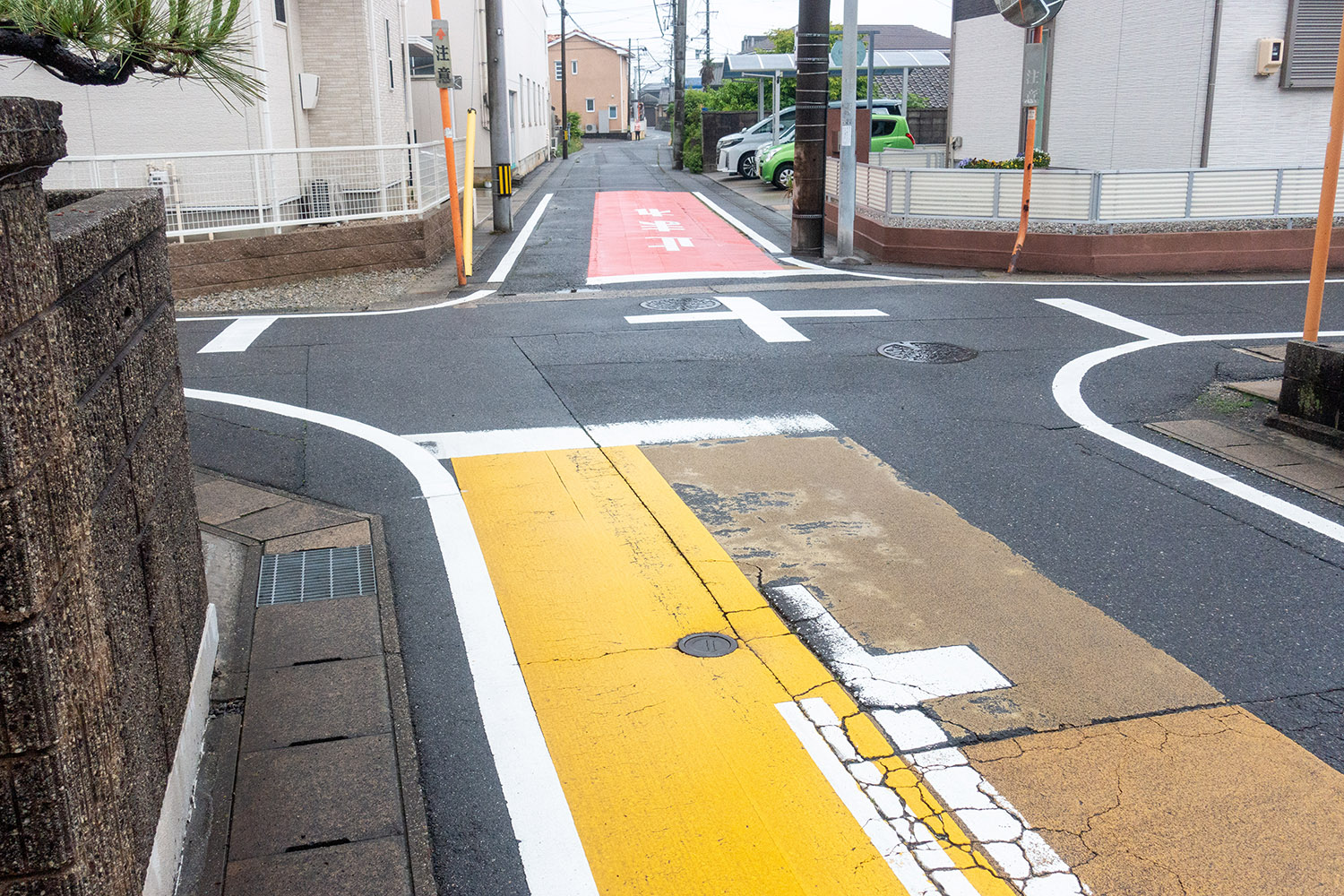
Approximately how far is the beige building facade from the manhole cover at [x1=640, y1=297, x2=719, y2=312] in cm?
7784

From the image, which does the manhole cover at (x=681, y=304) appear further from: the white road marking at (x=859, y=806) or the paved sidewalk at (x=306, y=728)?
the white road marking at (x=859, y=806)

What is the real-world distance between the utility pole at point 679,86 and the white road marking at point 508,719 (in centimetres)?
3409

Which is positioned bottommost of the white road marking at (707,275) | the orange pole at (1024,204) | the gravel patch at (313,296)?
the gravel patch at (313,296)

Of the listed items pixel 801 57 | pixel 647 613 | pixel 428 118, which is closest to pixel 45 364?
pixel 647 613

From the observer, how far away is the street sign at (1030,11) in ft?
41.1

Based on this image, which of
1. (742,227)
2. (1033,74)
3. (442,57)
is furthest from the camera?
(742,227)

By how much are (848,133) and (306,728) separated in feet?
40.6

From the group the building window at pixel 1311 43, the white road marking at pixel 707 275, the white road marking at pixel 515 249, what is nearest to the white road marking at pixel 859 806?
the white road marking at pixel 707 275

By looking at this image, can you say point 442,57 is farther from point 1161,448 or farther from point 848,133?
point 1161,448

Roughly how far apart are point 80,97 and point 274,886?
14265mm

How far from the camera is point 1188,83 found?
1579 centimetres

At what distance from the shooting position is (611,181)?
31328 millimetres

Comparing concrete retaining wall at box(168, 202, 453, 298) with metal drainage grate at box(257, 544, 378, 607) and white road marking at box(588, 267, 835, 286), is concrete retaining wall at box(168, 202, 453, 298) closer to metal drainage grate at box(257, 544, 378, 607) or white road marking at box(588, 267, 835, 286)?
white road marking at box(588, 267, 835, 286)

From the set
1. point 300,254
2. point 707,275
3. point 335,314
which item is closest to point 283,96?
point 300,254
